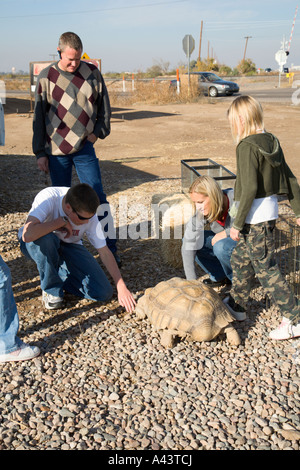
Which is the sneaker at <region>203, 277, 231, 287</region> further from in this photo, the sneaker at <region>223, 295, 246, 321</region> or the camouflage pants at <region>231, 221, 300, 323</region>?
the camouflage pants at <region>231, 221, 300, 323</region>

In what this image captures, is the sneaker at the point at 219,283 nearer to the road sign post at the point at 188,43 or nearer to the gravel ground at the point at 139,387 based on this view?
the gravel ground at the point at 139,387

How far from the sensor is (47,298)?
3.97 meters

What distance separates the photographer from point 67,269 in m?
4.11

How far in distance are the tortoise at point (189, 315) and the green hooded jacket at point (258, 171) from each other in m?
0.63

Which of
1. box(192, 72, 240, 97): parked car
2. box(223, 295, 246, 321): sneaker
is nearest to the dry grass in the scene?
box(192, 72, 240, 97): parked car

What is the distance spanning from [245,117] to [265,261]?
1.02 m

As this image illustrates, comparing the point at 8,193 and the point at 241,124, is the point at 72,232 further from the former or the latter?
the point at 8,193

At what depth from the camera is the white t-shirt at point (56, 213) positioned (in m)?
3.72

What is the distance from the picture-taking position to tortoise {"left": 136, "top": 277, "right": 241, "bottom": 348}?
3352 millimetres

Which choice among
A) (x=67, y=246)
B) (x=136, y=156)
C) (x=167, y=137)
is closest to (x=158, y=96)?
(x=167, y=137)

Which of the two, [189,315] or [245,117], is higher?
[245,117]

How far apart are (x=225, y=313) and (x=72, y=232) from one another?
144cm

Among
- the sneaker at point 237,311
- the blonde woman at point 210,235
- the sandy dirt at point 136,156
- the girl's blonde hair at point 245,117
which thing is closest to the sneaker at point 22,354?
the sandy dirt at point 136,156

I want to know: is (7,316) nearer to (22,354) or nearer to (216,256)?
(22,354)
